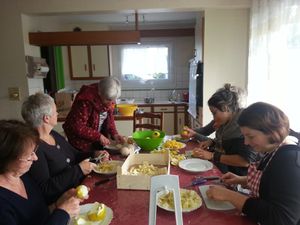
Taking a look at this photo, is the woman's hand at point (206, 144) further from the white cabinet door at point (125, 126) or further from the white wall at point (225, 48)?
the white cabinet door at point (125, 126)

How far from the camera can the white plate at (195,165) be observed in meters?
1.56

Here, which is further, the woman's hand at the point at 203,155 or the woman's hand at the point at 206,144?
the woman's hand at the point at 206,144

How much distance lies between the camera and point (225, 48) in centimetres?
313

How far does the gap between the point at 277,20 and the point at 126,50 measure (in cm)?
354

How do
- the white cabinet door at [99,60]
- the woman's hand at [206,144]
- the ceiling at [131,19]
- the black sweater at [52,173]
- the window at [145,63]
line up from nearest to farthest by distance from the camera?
Answer: the black sweater at [52,173] < the woman's hand at [206,144] < the ceiling at [131,19] < the white cabinet door at [99,60] < the window at [145,63]

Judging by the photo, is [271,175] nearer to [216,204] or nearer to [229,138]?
[216,204]

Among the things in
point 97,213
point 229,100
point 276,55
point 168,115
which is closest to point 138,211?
point 97,213

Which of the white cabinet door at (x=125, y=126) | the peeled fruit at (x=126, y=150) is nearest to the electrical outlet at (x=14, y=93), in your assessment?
the white cabinet door at (x=125, y=126)

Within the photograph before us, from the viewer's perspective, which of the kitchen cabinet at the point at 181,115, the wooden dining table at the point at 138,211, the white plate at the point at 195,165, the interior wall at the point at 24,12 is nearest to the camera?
the wooden dining table at the point at 138,211

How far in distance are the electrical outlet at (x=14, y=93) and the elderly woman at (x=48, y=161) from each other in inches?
75.1

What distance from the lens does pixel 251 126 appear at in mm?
1086

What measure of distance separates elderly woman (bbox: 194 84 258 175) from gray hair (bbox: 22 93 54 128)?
101cm

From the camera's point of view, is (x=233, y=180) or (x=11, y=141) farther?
(x=233, y=180)

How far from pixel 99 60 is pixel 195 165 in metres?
3.93
